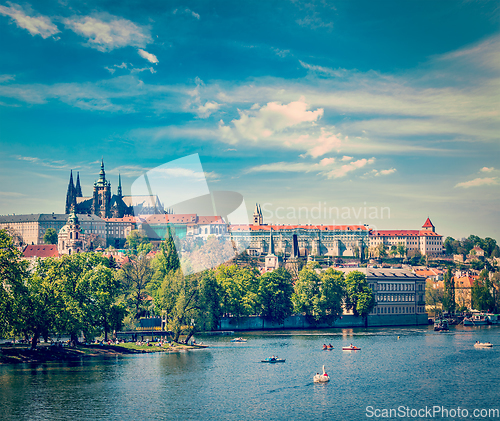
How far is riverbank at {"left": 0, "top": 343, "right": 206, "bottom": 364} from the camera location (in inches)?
1808

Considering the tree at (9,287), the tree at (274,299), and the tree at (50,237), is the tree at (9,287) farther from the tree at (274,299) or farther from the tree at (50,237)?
the tree at (50,237)

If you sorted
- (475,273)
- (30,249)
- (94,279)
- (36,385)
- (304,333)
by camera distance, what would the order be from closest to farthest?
(36,385) < (94,279) < (304,333) < (30,249) < (475,273)

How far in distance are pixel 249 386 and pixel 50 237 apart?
155 m

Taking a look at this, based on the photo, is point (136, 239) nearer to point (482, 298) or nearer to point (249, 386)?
point (482, 298)

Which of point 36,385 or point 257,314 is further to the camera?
point 257,314

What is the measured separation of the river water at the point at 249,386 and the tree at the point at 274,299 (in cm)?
2960

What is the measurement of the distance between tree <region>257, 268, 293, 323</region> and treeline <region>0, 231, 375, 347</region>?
0.14m

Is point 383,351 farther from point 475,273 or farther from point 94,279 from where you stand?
point 475,273

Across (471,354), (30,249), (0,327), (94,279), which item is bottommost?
(471,354)

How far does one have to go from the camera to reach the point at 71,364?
149 ft

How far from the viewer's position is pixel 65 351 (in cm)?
4931

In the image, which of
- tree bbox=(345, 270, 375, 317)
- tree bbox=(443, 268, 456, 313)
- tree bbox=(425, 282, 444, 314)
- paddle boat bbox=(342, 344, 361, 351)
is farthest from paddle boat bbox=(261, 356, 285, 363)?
tree bbox=(425, 282, 444, 314)

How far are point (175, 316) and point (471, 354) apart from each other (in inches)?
1093

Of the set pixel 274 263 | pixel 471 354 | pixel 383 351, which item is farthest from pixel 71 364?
pixel 274 263
